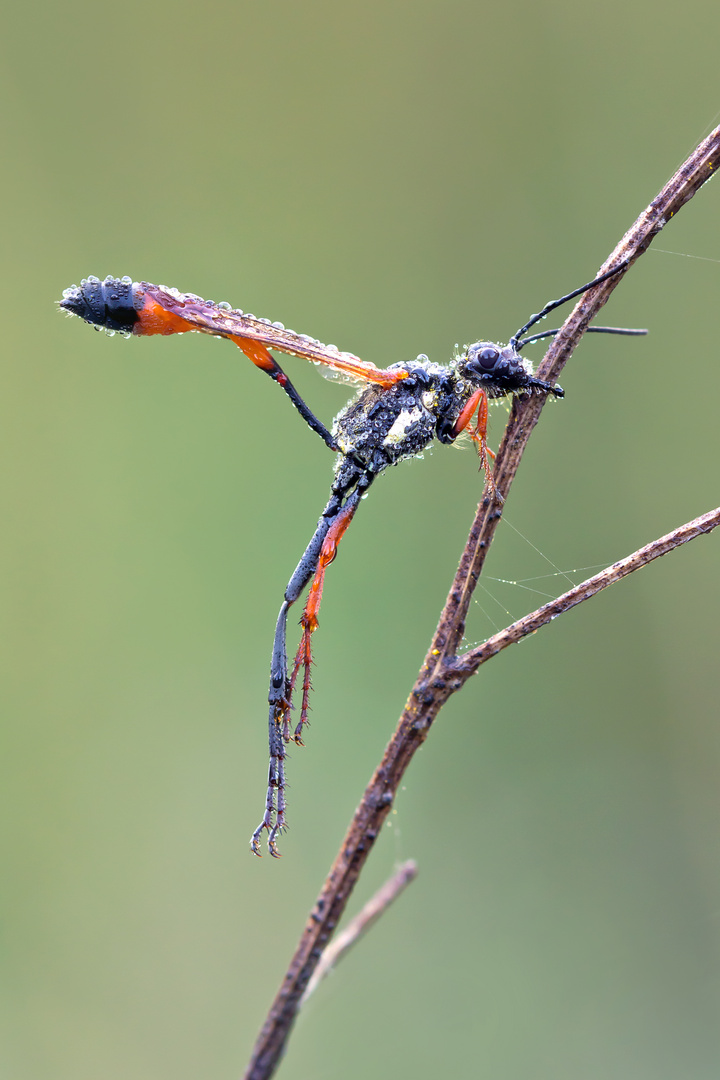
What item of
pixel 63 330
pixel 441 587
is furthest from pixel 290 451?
pixel 63 330

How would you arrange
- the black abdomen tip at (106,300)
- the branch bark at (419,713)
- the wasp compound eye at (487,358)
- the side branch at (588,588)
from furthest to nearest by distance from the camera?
the wasp compound eye at (487,358)
the black abdomen tip at (106,300)
the branch bark at (419,713)
the side branch at (588,588)

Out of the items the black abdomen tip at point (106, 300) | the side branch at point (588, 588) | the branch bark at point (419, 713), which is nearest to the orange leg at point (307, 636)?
the branch bark at point (419, 713)

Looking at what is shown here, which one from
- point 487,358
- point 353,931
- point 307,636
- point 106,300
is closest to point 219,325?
point 106,300

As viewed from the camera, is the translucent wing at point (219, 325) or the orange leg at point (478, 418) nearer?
the translucent wing at point (219, 325)

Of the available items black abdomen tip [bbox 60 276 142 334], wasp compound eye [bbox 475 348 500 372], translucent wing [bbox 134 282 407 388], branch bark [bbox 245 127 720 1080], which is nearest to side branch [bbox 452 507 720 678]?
branch bark [bbox 245 127 720 1080]

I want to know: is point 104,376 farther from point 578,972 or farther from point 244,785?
point 578,972

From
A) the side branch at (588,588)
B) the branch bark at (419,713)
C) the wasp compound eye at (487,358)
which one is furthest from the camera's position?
the wasp compound eye at (487,358)

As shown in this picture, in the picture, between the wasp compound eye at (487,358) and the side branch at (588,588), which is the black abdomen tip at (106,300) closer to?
the wasp compound eye at (487,358)

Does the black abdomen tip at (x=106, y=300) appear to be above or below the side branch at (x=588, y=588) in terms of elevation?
above

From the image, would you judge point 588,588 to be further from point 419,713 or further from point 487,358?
point 487,358
